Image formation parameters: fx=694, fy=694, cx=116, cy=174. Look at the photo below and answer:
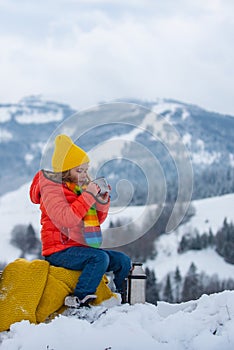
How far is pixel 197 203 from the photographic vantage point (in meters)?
184

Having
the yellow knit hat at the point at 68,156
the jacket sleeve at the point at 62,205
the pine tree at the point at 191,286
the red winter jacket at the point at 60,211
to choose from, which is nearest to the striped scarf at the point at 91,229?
the red winter jacket at the point at 60,211

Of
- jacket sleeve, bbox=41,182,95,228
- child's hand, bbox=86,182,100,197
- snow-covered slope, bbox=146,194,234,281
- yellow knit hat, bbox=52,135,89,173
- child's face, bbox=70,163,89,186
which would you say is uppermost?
yellow knit hat, bbox=52,135,89,173

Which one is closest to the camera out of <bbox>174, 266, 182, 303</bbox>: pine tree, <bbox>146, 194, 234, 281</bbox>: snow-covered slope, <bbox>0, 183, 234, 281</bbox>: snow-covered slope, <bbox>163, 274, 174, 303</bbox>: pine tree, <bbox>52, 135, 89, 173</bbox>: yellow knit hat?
<bbox>52, 135, 89, 173</bbox>: yellow knit hat

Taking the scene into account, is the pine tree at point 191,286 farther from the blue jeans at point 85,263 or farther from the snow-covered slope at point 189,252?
the blue jeans at point 85,263

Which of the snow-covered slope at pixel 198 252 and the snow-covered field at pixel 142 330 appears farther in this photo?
the snow-covered slope at pixel 198 252

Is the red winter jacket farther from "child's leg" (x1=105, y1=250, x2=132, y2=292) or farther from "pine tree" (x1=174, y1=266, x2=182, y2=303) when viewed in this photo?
"pine tree" (x1=174, y1=266, x2=182, y2=303)

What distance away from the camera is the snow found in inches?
284

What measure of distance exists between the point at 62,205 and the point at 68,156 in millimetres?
661

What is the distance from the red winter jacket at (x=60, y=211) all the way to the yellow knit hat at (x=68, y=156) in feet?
0.83

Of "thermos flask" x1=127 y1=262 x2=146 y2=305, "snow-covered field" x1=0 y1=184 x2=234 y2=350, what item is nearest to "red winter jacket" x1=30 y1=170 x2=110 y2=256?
"thermos flask" x1=127 y1=262 x2=146 y2=305

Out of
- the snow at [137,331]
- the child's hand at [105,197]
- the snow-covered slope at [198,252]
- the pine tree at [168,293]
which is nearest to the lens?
the snow at [137,331]

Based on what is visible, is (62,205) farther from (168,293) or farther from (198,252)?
(198,252)

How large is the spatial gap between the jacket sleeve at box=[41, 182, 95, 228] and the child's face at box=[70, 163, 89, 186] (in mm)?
267

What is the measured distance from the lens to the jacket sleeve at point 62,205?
832 cm
